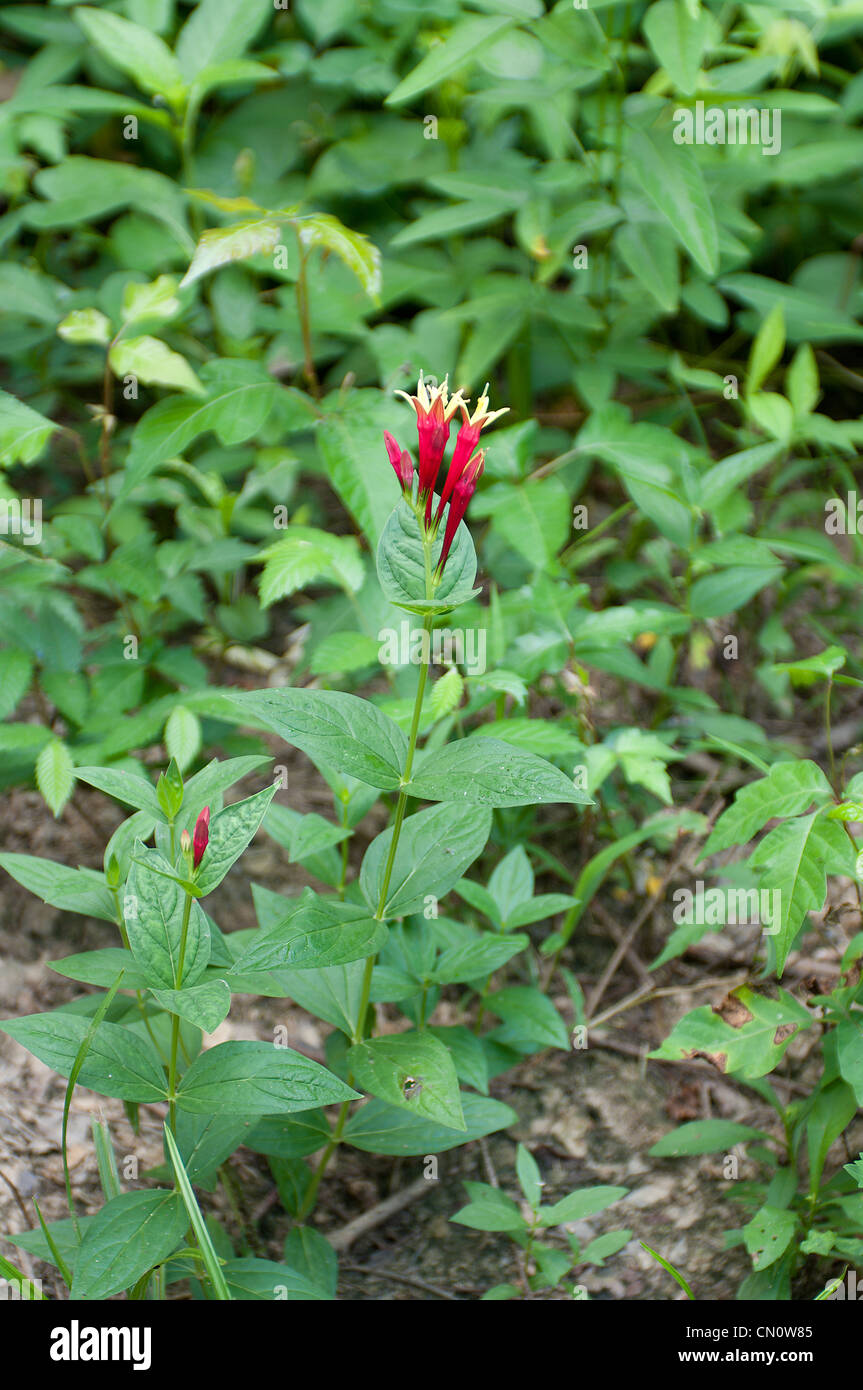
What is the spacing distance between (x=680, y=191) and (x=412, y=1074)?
6.36ft

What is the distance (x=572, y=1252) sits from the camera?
1904 millimetres

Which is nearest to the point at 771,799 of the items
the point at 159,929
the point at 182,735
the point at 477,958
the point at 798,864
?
the point at 798,864

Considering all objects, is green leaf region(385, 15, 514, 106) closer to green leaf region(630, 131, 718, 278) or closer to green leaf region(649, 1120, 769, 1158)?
green leaf region(630, 131, 718, 278)

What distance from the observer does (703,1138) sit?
1904 millimetres

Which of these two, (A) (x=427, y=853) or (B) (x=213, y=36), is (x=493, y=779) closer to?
(A) (x=427, y=853)

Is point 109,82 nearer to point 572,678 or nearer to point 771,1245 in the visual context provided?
point 572,678

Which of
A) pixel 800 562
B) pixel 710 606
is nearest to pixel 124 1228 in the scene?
pixel 710 606

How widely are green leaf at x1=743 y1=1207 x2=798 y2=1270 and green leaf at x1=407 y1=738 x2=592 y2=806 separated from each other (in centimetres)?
88

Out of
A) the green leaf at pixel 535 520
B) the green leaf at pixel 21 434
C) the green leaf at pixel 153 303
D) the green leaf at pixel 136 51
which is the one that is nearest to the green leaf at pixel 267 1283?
the green leaf at pixel 535 520

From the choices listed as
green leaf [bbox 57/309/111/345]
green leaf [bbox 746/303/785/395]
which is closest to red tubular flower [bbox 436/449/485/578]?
green leaf [bbox 57/309/111/345]

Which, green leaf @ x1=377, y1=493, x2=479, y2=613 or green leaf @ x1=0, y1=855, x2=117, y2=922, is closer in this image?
green leaf @ x1=377, y1=493, x2=479, y2=613

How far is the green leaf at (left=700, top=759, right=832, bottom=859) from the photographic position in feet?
5.81

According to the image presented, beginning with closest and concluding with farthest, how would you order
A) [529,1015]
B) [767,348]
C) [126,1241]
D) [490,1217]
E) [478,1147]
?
[126,1241]
[490,1217]
[529,1015]
[478,1147]
[767,348]
